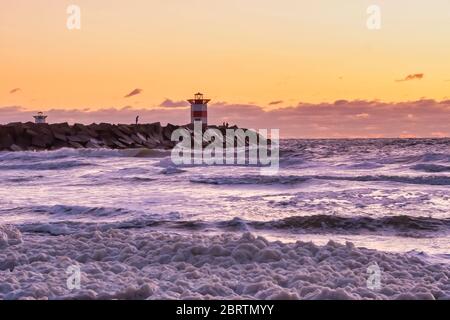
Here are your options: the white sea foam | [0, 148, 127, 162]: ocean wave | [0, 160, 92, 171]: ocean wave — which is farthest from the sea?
[0, 148, 127, 162]: ocean wave

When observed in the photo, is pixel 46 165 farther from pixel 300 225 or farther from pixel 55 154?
pixel 300 225

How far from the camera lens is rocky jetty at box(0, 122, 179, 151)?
33188 millimetres

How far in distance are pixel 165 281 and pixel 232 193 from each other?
7808 mm

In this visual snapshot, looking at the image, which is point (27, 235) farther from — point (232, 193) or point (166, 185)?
point (166, 185)

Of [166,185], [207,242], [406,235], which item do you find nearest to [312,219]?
[406,235]

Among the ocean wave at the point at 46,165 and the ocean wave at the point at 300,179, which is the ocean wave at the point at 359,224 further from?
the ocean wave at the point at 46,165

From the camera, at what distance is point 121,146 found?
1404 inches

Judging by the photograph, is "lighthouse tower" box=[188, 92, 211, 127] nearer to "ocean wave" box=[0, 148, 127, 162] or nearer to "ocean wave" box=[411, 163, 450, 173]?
"ocean wave" box=[0, 148, 127, 162]

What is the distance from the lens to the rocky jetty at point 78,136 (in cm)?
3319

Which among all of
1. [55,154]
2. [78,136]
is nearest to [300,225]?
[55,154]

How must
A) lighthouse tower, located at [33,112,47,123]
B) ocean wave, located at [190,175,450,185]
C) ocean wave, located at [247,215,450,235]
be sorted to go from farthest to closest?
1. lighthouse tower, located at [33,112,47,123]
2. ocean wave, located at [190,175,450,185]
3. ocean wave, located at [247,215,450,235]

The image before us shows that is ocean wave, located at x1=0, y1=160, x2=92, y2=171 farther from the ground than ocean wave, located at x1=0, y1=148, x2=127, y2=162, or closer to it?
closer to it

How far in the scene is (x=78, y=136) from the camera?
114 ft
